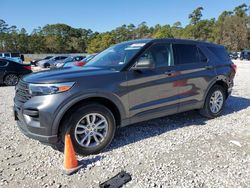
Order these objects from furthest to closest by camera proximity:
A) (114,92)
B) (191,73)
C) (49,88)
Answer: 1. (191,73)
2. (114,92)
3. (49,88)

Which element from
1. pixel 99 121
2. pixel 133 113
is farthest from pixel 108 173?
pixel 133 113

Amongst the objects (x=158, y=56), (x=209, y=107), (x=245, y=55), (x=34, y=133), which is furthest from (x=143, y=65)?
(x=245, y=55)

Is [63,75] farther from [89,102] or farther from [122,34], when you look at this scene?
[122,34]

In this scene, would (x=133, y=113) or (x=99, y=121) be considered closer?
(x=99, y=121)

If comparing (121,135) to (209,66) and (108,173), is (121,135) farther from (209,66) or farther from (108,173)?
(209,66)

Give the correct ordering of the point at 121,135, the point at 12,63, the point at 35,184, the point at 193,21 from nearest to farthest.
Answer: the point at 35,184
the point at 121,135
the point at 12,63
the point at 193,21

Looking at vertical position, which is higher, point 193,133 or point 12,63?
point 12,63

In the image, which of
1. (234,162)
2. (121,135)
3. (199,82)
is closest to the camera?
(234,162)

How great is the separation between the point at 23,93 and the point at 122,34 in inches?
3761

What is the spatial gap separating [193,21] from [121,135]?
291 ft

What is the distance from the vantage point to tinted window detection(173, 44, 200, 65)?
201 inches

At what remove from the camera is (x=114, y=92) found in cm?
411

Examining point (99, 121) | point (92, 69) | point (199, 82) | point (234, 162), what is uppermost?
point (92, 69)

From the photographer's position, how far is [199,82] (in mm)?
5434
